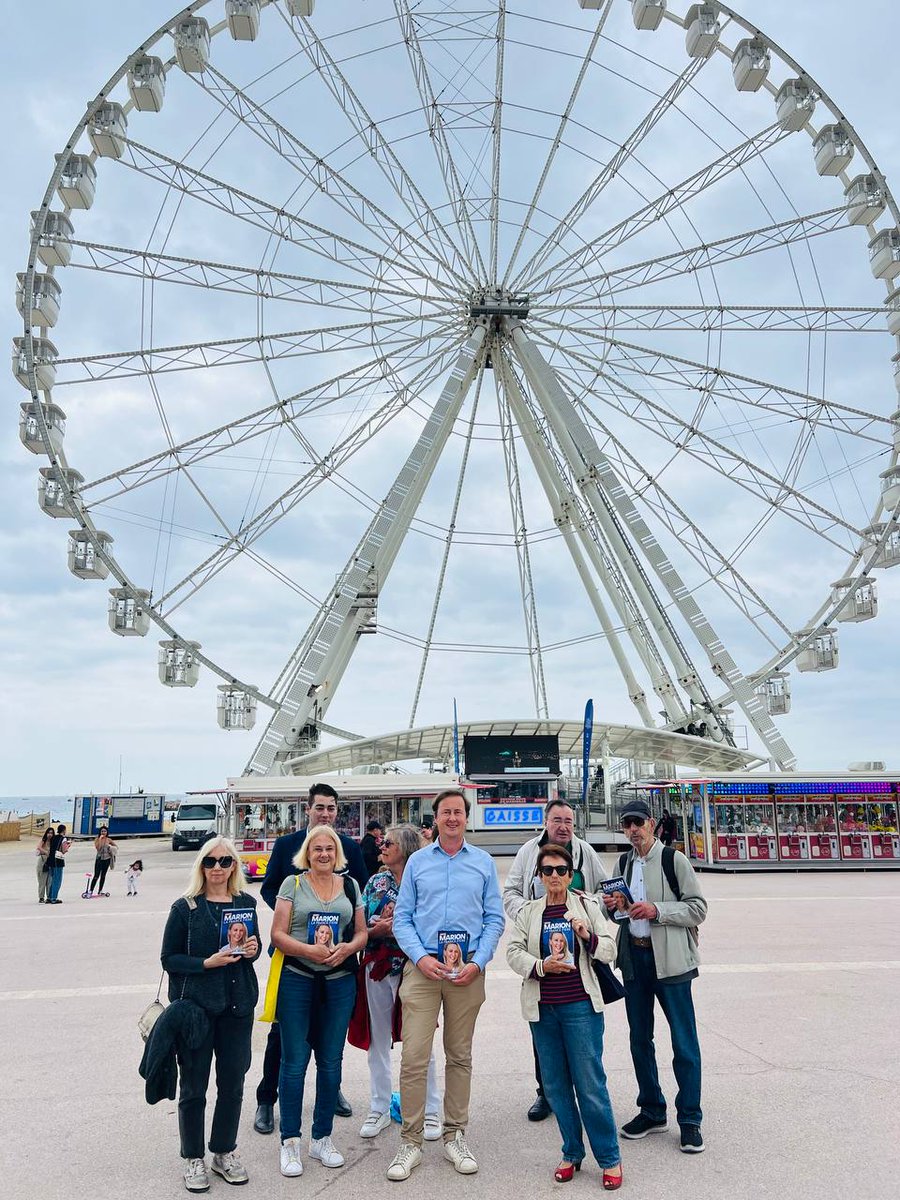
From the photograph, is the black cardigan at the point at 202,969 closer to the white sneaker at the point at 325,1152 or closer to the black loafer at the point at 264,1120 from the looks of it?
the white sneaker at the point at 325,1152

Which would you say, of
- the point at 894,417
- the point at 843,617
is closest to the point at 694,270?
the point at 894,417

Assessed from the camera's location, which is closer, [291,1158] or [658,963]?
[291,1158]

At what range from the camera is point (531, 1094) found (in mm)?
5801

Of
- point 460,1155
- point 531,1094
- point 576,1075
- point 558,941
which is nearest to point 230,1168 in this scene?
point 460,1155

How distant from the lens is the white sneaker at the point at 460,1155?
4559 mm

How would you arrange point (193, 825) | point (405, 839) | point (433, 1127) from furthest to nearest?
point (193, 825)
point (405, 839)
point (433, 1127)

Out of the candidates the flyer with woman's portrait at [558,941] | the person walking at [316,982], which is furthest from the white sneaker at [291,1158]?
the flyer with woman's portrait at [558,941]

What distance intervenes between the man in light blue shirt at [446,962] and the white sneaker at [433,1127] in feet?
0.85

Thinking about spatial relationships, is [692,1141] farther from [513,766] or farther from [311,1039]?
[513,766]

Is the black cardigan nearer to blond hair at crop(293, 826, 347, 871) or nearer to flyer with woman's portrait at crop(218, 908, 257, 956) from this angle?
flyer with woman's portrait at crop(218, 908, 257, 956)

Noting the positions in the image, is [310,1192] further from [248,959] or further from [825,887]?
[825,887]

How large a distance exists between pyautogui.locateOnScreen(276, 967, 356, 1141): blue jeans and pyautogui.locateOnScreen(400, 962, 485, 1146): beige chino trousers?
13.6 inches

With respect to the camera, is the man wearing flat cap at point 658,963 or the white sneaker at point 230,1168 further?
the man wearing flat cap at point 658,963

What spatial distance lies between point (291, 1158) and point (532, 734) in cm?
3053
